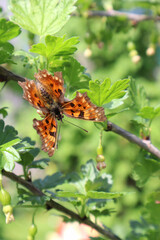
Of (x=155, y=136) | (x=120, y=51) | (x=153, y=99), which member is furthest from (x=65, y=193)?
(x=120, y=51)

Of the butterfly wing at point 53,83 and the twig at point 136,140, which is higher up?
the butterfly wing at point 53,83

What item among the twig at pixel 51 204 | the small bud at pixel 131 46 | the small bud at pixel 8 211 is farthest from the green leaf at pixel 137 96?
the small bud at pixel 131 46

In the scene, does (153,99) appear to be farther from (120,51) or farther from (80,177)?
(80,177)

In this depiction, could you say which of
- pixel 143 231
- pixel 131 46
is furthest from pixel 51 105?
pixel 131 46

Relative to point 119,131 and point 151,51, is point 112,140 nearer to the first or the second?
point 151,51

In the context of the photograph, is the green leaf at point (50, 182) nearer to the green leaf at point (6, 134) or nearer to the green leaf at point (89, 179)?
the green leaf at point (89, 179)

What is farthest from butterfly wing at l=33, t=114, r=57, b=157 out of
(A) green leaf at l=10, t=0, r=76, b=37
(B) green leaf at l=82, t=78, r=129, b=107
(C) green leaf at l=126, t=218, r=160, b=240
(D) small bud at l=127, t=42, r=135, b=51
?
(D) small bud at l=127, t=42, r=135, b=51
